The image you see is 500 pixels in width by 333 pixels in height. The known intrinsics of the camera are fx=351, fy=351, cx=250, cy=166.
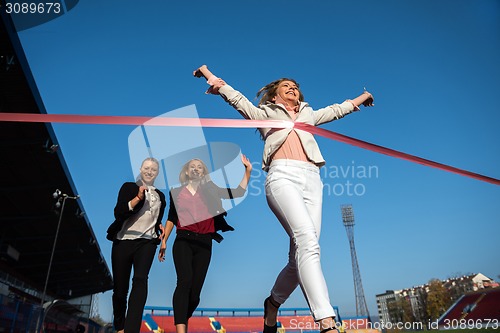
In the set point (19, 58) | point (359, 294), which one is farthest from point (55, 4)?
point (359, 294)

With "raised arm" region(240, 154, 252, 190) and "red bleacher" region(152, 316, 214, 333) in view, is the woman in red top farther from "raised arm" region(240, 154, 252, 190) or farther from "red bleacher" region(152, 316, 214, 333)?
"red bleacher" region(152, 316, 214, 333)

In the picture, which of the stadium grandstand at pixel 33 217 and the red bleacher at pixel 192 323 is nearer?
the stadium grandstand at pixel 33 217

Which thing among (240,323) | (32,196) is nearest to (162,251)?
(32,196)

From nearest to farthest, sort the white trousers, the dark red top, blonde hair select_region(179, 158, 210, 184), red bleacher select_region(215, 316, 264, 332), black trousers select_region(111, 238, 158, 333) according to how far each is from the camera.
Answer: the white trousers, black trousers select_region(111, 238, 158, 333), the dark red top, blonde hair select_region(179, 158, 210, 184), red bleacher select_region(215, 316, 264, 332)

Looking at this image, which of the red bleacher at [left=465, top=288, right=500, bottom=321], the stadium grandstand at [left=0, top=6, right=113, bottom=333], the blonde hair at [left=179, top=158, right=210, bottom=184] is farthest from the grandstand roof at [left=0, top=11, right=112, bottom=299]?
the red bleacher at [left=465, top=288, right=500, bottom=321]

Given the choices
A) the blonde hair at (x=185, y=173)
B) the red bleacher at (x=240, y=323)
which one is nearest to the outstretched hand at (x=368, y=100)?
the blonde hair at (x=185, y=173)

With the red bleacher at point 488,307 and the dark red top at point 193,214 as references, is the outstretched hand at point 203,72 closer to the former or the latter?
the dark red top at point 193,214

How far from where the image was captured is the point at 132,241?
3357 mm

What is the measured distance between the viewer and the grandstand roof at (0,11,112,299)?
1171 centimetres

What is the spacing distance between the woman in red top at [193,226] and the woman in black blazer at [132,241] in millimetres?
232

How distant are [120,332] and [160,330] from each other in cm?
1892

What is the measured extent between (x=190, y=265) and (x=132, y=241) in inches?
24.1

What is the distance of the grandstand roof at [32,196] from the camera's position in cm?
1171

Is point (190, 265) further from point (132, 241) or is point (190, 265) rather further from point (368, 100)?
point (368, 100)
